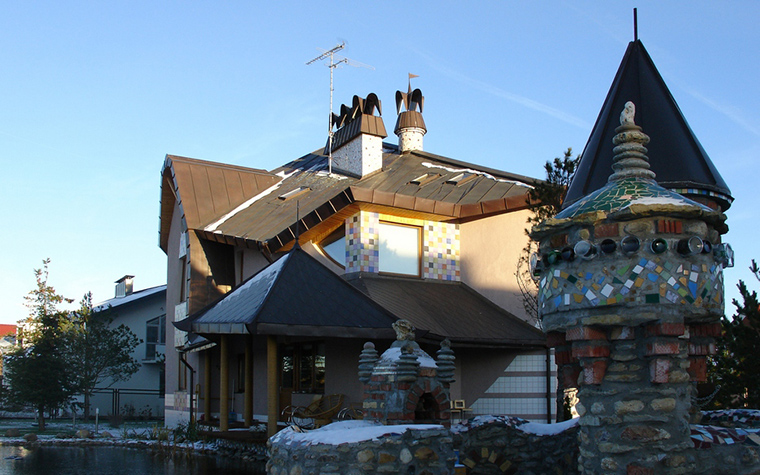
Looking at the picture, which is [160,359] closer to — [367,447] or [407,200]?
[407,200]

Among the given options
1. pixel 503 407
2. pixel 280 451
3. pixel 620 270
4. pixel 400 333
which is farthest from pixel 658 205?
pixel 503 407

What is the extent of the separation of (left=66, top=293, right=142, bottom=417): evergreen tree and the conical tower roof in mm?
21014

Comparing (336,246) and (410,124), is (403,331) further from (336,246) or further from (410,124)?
(410,124)

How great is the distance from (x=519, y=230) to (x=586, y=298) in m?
11.1

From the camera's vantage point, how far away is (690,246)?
6203 mm

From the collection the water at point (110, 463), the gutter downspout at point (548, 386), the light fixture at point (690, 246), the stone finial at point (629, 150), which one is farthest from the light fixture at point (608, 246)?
the gutter downspout at point (548, 386)

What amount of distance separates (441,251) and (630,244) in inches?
437

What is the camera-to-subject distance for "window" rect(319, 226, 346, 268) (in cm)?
1662

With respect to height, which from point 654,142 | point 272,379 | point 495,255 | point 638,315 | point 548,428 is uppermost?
point 654,142

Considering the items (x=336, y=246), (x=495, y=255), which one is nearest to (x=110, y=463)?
(x=336, y=246)

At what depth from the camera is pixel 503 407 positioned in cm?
1608

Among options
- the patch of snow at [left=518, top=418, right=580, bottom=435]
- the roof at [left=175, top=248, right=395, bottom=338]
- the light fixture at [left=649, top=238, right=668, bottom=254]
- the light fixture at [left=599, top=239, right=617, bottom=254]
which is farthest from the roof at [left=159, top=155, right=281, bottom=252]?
the light fixture at [left=649, top=238, right=668, bottom=254]

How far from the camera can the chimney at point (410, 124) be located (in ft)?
75.6

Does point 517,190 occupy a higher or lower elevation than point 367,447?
higher
